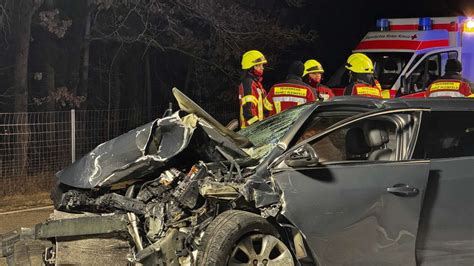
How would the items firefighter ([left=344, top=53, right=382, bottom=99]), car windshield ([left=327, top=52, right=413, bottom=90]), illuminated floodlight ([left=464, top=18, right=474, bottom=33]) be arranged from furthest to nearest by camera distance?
1. illuminated floodlight ([left=464, top=18, right=474, bottom=33])
2. car windshield ([left=327, top=52, right=413, bottom=90])
3. firefighter ([left=344, top=53, right=382, bottom=99])

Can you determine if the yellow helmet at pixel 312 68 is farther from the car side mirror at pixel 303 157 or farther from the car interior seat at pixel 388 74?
the car side mirror at pixel 303 157

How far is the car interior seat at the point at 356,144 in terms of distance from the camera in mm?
4426

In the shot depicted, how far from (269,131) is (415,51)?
8.02 metres

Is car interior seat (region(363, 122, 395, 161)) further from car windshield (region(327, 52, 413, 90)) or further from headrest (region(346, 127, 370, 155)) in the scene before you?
car windshield (region(327, 52, 413, 90))

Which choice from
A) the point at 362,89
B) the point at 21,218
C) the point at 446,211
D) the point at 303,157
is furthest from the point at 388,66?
the point at 303,157

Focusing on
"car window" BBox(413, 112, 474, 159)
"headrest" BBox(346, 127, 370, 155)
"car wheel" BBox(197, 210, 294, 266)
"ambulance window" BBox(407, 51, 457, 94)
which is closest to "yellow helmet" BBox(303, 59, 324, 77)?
"ambulance window" BBox(407, 51, 457, 94)

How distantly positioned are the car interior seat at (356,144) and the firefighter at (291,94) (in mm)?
3624

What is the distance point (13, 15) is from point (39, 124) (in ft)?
8.67

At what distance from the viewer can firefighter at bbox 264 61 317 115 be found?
8148 mm

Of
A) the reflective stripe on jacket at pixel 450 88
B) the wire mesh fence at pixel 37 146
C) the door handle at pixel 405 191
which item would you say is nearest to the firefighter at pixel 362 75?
the reflective stripe on jacket at pixel 450 88

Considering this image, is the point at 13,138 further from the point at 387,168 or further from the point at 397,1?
the point at 397,1

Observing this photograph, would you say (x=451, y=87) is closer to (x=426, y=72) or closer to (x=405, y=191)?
(x=426, y=72)

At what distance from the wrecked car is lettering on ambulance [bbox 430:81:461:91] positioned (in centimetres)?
507

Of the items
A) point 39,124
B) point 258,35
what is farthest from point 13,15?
point 258,35
